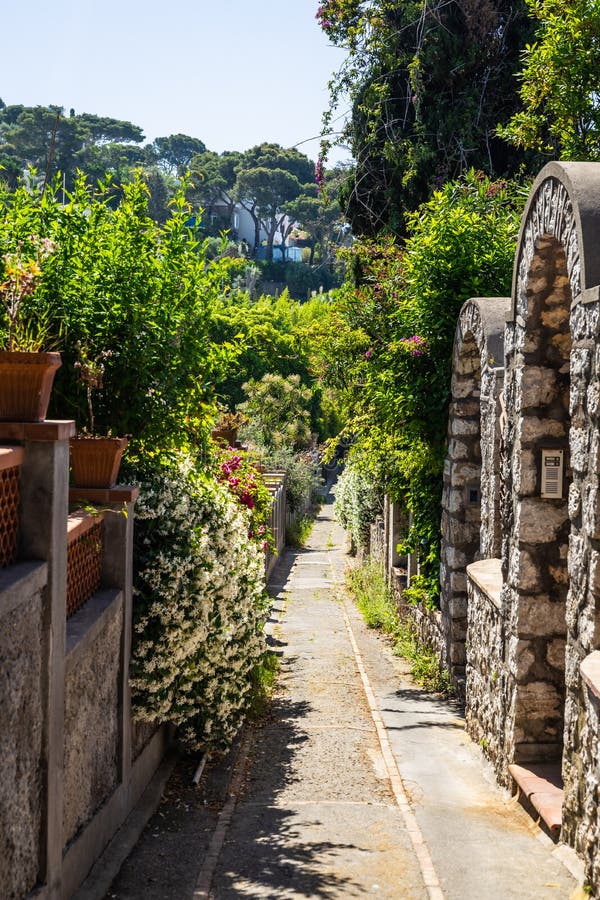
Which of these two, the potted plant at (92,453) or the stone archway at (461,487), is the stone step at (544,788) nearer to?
the stone archway at (461,487)

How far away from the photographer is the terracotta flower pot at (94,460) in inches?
212

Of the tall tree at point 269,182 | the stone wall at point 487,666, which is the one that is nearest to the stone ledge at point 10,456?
the stone wall at point 487,666

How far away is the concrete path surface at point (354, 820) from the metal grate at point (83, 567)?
1.40m

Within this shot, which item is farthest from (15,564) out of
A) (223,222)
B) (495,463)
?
(223,222)

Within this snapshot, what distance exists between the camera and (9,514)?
12.5 feet

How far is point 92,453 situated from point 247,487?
188 inches

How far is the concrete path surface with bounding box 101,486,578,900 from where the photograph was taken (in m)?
4.79

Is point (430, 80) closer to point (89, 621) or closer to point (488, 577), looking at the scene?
point (488, 577)

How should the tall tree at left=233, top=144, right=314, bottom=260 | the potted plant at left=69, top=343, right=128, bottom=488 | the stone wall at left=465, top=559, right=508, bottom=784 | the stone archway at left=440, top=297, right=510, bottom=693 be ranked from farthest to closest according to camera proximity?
the tall tree at left=233, top=144, right=314, bottom=260 → the stone archway at left=440, top=297, right=510, bottom=693 → the stone wall at left=465, top=559, right=508, bottom=784 → the potted plant at left=69, top=343, right=128, bottom=488

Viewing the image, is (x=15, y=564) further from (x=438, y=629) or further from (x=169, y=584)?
(x=438, y=629)

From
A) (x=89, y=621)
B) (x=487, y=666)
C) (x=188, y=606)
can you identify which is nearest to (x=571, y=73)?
(x=487, y=666)

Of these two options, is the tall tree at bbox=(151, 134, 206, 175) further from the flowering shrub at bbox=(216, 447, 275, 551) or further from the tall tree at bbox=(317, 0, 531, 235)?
the flowering shrub at bbox=(216, 447, 275, 551)

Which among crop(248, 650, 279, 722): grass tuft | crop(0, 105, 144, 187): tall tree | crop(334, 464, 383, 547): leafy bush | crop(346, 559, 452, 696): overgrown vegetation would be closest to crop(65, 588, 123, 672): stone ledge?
crop(248, 650, 279, 722): grass tuft

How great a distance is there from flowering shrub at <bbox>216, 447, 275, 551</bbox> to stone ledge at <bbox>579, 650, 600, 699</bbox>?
5552 mm
